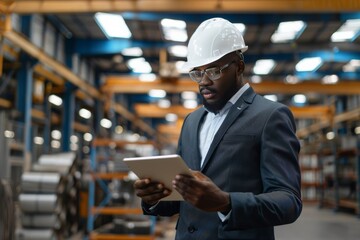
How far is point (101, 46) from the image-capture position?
1582cm

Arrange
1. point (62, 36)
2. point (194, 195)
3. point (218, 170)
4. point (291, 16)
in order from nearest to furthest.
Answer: point (194, 195) < point (218, 170) < point (291, 16) < point (62, 36)

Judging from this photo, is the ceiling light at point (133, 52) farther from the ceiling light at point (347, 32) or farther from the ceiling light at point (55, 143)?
the ceiling light at point (347, 32)

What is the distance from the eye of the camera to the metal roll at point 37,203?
883 cm

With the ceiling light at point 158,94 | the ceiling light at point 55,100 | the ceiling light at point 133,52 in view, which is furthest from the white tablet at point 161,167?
the ceiling light at point 158,94

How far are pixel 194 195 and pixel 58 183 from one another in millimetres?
7914

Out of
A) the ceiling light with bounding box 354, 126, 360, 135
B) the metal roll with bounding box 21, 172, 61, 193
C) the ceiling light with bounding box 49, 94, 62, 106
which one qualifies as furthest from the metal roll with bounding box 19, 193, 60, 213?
the ceiling light with bounding box 354, 126, 360, 135

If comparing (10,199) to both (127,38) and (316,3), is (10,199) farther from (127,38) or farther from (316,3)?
(127,38)

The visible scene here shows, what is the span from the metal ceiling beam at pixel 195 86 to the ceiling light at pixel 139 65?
375 centimetres

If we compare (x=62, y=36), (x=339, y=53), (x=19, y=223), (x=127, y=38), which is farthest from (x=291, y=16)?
(x=19, y=223)

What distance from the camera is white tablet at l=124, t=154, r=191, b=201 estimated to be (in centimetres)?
168

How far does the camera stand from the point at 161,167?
1775 mm

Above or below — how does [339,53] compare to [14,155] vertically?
above

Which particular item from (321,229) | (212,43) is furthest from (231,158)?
(321,229)

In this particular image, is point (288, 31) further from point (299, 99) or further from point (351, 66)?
point (299, 99)
